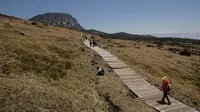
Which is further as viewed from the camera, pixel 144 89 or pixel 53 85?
pixel 144 89

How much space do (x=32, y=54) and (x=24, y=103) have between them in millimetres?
9879

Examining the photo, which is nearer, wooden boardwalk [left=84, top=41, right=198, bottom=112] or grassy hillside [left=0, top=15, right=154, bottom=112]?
grassy hillside [left=0, top=15, right=154, bottom=112]

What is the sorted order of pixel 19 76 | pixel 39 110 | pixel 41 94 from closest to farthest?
pixel 39 110
pixel 41 94
pixel 19 76

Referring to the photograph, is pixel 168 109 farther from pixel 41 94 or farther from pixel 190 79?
pixel 190 79

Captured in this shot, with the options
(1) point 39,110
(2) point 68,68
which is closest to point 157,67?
(2) point 68,68

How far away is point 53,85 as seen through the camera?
676 inches

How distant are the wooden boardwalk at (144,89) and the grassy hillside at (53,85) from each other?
0.74m

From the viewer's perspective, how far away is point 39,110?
1307cm

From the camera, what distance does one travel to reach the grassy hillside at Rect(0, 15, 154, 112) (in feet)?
45.5

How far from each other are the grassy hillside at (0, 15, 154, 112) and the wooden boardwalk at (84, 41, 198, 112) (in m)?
0.74

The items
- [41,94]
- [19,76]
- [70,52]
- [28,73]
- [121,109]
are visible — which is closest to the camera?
[41,94]

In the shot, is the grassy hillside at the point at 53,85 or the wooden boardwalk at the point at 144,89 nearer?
the grassy hillside at the point at 53,85

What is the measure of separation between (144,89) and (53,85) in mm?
8241

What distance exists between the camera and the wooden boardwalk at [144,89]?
1650cm
